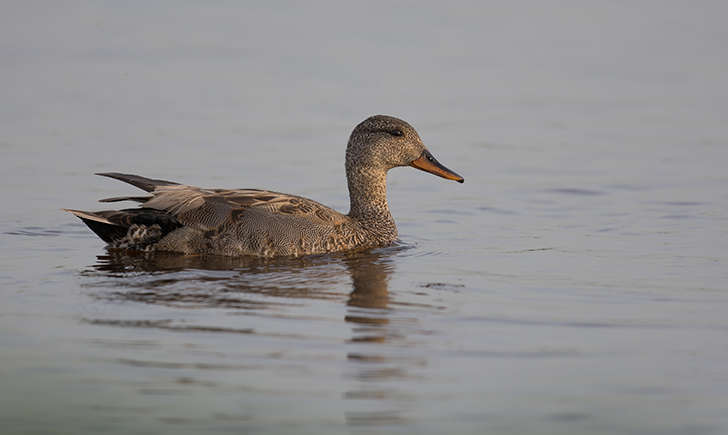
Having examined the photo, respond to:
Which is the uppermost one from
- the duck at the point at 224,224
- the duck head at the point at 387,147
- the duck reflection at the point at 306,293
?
the duck head at the point at 387,147

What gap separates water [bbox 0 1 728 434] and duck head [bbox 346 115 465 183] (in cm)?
70

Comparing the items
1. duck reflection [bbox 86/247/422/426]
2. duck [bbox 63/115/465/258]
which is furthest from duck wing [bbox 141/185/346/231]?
duck reflection [bbox 86/247/422/426]

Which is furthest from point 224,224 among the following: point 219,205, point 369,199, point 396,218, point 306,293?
point 396,218

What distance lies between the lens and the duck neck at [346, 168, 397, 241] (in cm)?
1126

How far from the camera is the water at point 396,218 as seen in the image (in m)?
6.21

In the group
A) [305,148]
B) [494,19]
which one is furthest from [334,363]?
[494,19]

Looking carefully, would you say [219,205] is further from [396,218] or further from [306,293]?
[396,218]

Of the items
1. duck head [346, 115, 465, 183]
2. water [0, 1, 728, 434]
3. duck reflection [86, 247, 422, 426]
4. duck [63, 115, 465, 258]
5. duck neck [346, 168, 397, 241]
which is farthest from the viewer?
duck head [346, 115, 465, 183]

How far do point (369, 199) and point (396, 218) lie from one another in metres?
1.05

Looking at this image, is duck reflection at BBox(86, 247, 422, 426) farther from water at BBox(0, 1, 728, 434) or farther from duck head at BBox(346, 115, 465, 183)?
duck head at BBox(346, 115, 465, 183)

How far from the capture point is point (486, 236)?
1130 cm

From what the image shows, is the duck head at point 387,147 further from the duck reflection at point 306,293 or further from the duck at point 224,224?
the duck reflection at point 306,293

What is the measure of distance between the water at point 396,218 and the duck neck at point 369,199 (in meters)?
0.34

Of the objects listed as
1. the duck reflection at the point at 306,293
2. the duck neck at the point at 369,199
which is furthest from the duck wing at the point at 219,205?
the duck neck at the point at 369,199
